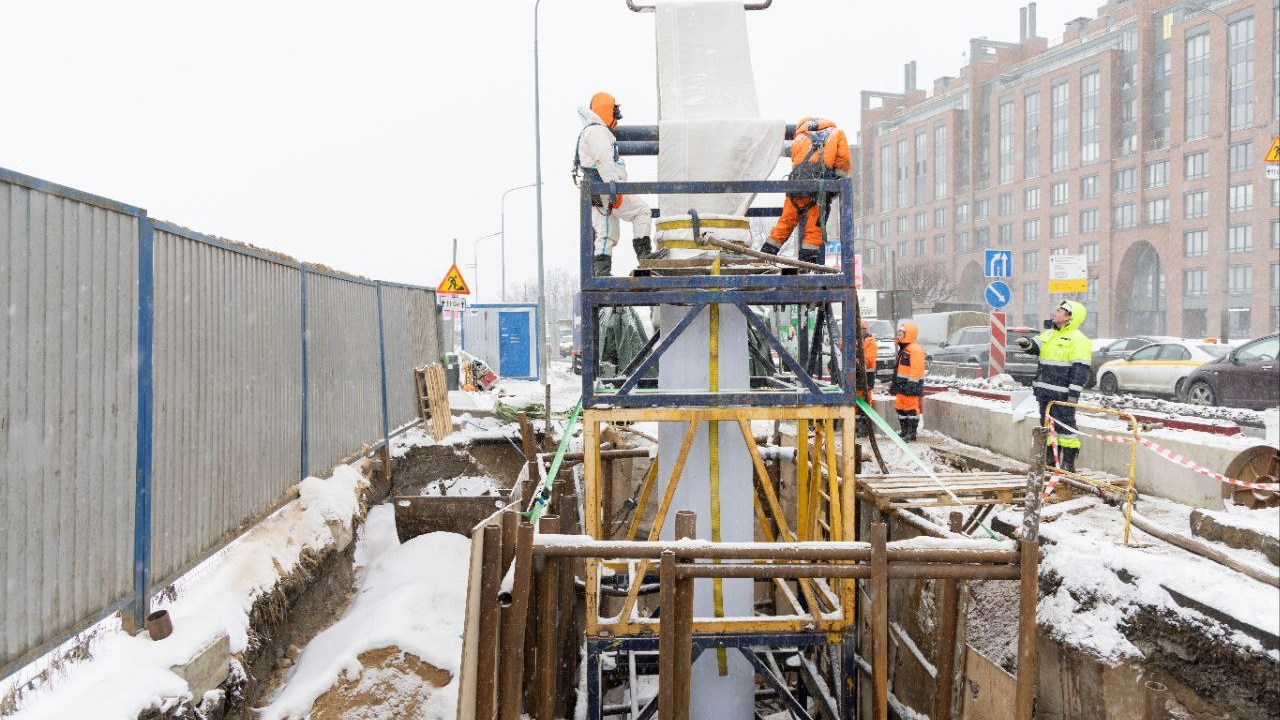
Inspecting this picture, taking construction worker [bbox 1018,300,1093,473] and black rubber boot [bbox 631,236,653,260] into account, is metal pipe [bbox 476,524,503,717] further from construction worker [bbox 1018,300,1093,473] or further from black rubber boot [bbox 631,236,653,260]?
construction worker [bbox 1018,300,1093,473]

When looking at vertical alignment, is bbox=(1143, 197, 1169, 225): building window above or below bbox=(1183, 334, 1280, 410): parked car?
above

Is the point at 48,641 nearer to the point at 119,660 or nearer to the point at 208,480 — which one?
the point at 119,660

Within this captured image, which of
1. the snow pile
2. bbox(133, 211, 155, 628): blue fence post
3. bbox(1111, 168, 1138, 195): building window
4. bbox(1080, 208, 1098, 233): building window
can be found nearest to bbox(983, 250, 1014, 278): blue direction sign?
the snow pile

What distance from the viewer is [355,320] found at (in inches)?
390

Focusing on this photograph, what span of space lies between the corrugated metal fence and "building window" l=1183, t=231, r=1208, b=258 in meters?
51.3

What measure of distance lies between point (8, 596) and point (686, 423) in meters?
3.84

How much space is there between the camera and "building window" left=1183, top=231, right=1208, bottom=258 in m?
45.2

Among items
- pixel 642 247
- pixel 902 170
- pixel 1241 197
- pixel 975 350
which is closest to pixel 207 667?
pixel 642 247

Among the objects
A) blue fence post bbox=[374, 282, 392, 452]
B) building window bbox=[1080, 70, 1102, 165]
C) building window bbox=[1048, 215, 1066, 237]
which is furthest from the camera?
building window bbox=[1048, 215, 1066, 237]

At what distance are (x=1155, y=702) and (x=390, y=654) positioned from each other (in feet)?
14.5

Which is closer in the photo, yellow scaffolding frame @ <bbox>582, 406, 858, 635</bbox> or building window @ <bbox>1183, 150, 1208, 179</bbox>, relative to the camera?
yellow scaffolding frame @ <bbox>582, 406, 858, 635</bbox>

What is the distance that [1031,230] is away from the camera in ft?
181

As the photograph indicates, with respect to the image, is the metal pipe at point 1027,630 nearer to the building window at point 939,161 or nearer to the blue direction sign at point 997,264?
the blue direction sign at point 997,264

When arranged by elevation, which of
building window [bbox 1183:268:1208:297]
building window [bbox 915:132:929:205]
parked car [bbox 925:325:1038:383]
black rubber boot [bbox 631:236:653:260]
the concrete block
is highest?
building window [bbox 915:132:929:205]
